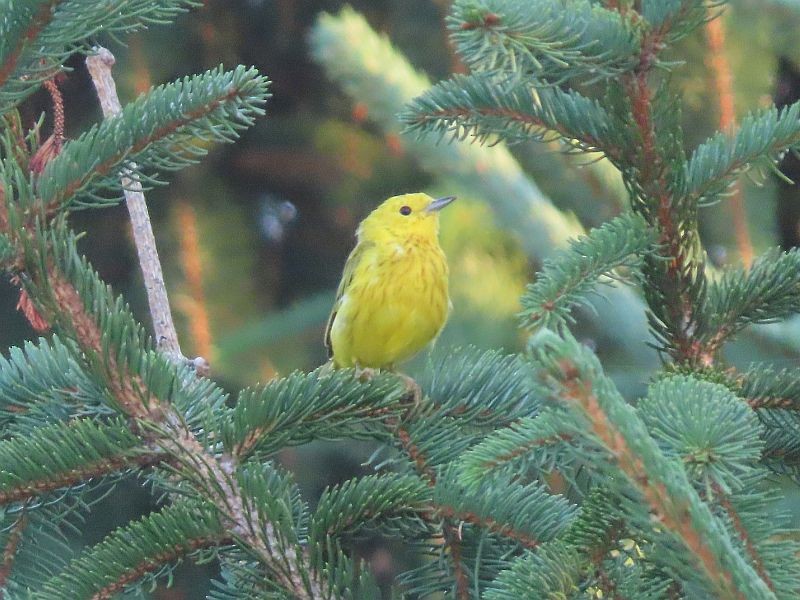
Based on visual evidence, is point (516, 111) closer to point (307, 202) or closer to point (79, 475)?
point (79, 475)

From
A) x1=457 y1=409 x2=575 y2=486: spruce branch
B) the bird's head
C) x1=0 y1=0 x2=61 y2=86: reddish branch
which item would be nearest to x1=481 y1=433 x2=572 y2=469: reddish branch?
x1=457 y1=409 x2=575 y2=486: spruce branch

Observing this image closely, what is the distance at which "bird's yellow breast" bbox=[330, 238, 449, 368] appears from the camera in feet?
10.9

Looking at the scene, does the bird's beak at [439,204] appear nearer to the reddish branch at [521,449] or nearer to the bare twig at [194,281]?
the bare twig at [194,281]

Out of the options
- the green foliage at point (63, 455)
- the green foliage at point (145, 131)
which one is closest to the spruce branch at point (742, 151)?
the green foliage at point (145, 131)

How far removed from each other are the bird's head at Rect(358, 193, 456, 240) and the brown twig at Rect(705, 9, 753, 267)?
34.5 inches

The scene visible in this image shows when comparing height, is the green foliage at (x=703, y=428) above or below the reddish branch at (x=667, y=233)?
below

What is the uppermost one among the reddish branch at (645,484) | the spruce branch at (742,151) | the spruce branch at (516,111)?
the spruce branch at (516,111)

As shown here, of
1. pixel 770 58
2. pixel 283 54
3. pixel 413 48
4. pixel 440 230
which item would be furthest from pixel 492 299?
pixel 283 54

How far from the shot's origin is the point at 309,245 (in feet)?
15.4

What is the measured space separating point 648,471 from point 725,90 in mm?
2524

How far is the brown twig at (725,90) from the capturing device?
3.31 m

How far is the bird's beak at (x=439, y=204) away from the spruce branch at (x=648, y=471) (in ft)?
8.20

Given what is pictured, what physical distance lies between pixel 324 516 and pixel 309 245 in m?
3.22

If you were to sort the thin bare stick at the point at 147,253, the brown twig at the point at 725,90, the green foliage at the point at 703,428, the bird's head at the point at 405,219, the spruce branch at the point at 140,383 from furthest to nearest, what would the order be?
the bird's head at the point at 405,219
the brown twig at the point at 725,90
the thin bare stick at the point at 147,253
the spruce branch at the point at 140,383
the green foliage at the point at 703,428
